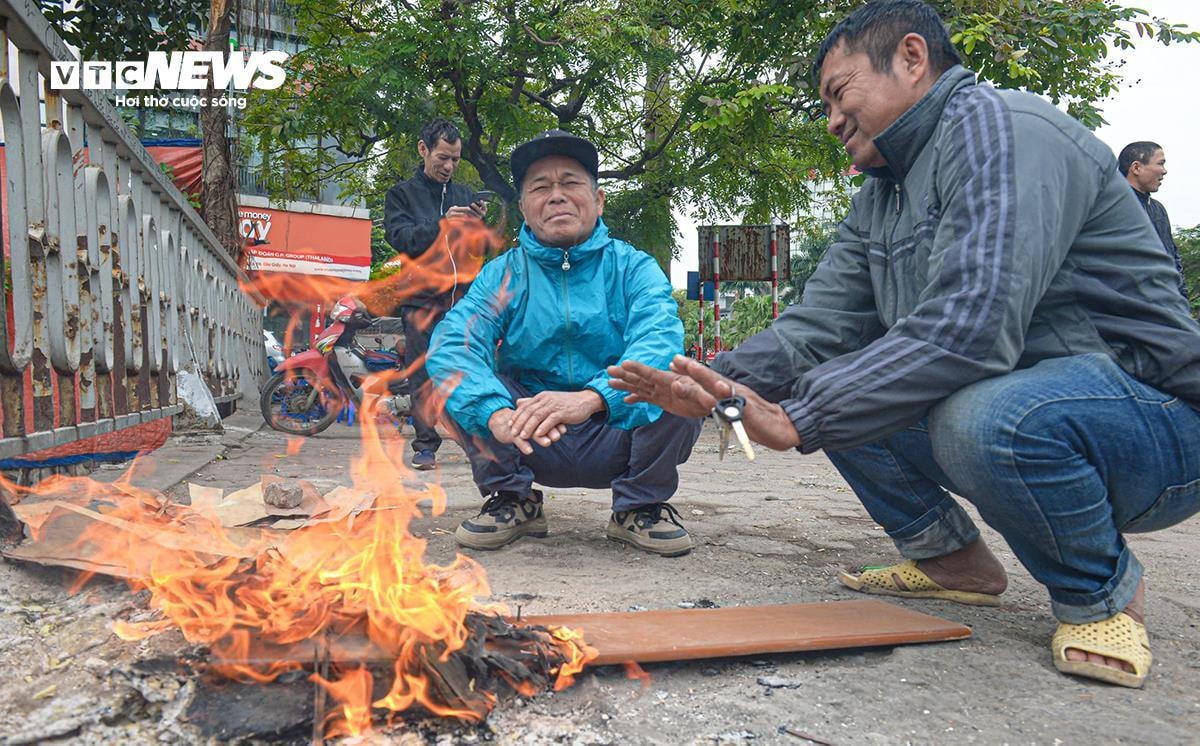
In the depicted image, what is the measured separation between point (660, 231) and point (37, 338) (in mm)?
10961

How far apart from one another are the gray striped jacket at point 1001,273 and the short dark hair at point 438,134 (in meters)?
3.90

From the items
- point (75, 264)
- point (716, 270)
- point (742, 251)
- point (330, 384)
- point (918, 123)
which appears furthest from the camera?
point (742, 251)

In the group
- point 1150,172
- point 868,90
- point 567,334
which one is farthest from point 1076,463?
point 1150,172

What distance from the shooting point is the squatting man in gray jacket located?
1.91m

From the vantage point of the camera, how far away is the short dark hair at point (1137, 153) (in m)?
5.47


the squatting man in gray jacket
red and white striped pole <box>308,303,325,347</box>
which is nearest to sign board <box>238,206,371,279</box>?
red and white striped pole <box>308,303,325,347</box>

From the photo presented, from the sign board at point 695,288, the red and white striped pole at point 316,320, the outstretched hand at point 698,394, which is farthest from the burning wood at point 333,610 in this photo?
the sign board at point 695,288

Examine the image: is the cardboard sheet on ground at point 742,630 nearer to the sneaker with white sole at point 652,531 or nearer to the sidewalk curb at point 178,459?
the sneaker with white sole at point 652,531

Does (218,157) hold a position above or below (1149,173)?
above

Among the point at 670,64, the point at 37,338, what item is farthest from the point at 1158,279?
the point at 670,64

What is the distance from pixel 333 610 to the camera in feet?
6.05

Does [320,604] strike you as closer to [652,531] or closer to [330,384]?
[652,531]

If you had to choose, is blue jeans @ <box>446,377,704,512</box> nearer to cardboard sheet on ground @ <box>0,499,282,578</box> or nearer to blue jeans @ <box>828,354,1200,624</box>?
cardboard sheet on ground @ <box>0,499,282,578</box>

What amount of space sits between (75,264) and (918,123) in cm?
262
